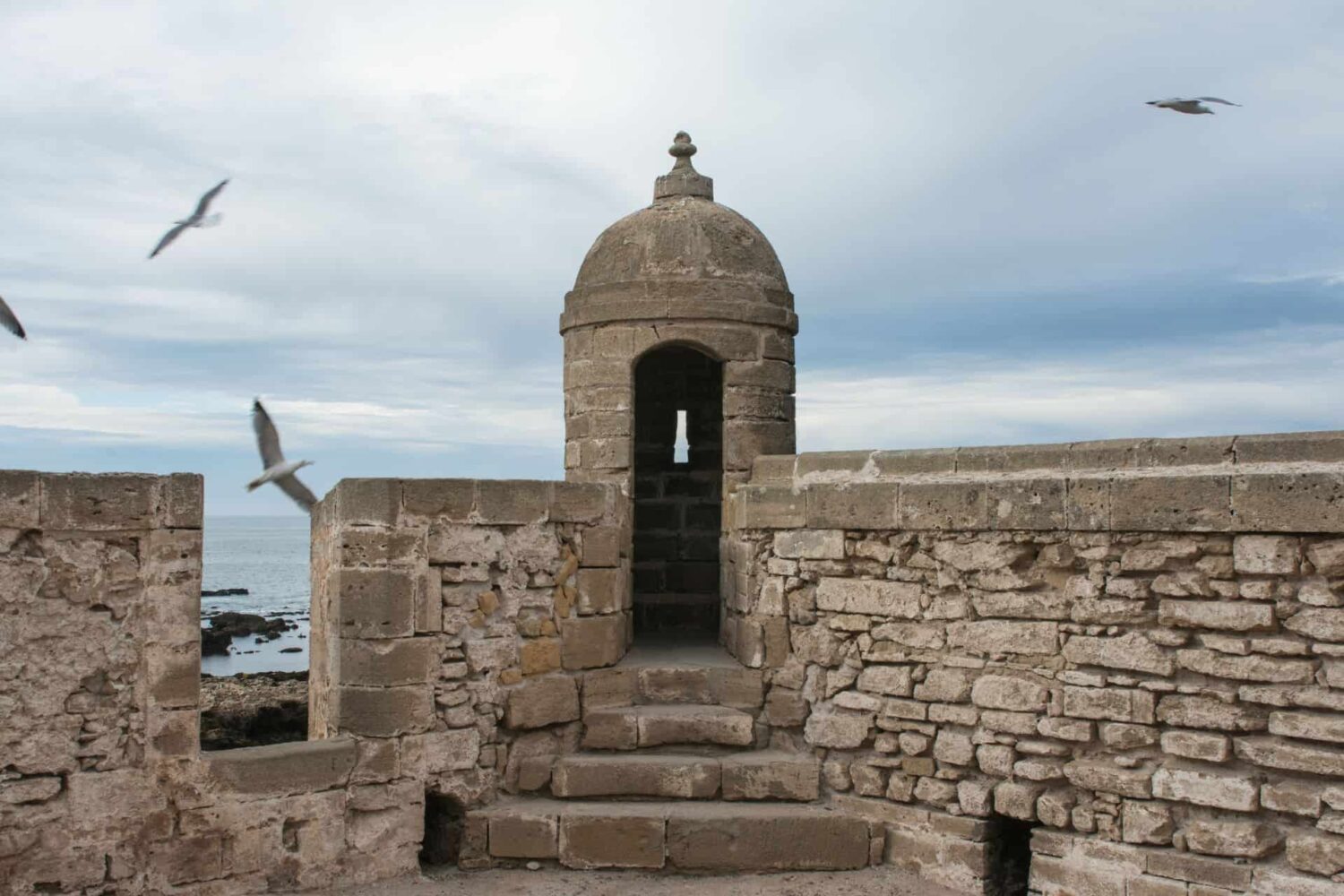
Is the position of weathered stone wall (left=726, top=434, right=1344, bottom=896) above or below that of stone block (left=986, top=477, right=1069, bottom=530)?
below

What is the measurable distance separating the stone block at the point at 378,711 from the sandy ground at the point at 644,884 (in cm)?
86

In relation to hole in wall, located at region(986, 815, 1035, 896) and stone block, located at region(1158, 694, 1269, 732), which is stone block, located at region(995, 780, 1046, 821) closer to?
hole in wall, located at region(986, 815, 1035, 896)

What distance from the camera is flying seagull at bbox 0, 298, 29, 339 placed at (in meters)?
6.66

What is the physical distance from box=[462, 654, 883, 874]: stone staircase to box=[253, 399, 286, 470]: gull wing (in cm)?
231

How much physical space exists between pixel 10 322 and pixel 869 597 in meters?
4.94

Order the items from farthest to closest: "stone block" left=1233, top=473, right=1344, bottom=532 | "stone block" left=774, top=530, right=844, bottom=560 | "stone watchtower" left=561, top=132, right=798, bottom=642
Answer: "stone watchtower" left=561, top=132, right=798, bottom=642 → "stone block" left=774, top=530, right=844, bottom=560 → "stone block" left=1233, top=473, right=1344, bottom=532

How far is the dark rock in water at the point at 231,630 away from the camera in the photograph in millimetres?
28609

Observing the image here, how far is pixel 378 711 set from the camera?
23.7ft

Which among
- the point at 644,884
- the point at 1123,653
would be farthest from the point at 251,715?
the point at 1123,653

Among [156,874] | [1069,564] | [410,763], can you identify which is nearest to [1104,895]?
[1069,564]

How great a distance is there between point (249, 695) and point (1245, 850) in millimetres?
11139

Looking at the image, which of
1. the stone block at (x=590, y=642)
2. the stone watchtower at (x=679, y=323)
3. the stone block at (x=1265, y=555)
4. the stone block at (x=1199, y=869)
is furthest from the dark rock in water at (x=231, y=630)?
the stone block at (x=1265, y=555)

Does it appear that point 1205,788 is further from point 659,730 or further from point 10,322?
point 10,322

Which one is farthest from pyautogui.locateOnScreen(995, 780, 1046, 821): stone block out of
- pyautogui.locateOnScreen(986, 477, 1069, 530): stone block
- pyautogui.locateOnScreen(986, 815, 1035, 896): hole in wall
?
pyautogui.locateOnScreen(986, 477, 1069, 530): stone block
